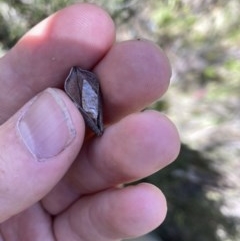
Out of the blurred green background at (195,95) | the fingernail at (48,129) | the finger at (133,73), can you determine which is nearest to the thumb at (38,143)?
the fingernail at (48,129)

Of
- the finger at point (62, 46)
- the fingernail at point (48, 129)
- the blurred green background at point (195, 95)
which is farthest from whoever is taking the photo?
the blurred green background at point (195, 95)

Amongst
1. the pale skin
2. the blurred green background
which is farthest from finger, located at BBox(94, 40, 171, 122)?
the blurred green background

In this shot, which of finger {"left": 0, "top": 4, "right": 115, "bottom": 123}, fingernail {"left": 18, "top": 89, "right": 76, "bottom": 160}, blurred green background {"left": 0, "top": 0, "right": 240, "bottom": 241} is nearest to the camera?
fingernail {"left": 18, "top": 89, "right": 76, "bottom": 160}

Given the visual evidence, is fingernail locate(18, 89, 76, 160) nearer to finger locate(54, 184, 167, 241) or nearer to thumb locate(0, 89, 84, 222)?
thumb locate(0, 89, 84, 222)

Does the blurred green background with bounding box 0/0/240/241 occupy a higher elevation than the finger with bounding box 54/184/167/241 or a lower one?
lower

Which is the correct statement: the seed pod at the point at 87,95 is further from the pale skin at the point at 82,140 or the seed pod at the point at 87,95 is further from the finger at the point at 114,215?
the finger at the point at 114,215

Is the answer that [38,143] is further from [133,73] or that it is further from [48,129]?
[133,73]

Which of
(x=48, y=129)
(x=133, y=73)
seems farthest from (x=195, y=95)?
(x=48, y=129)
